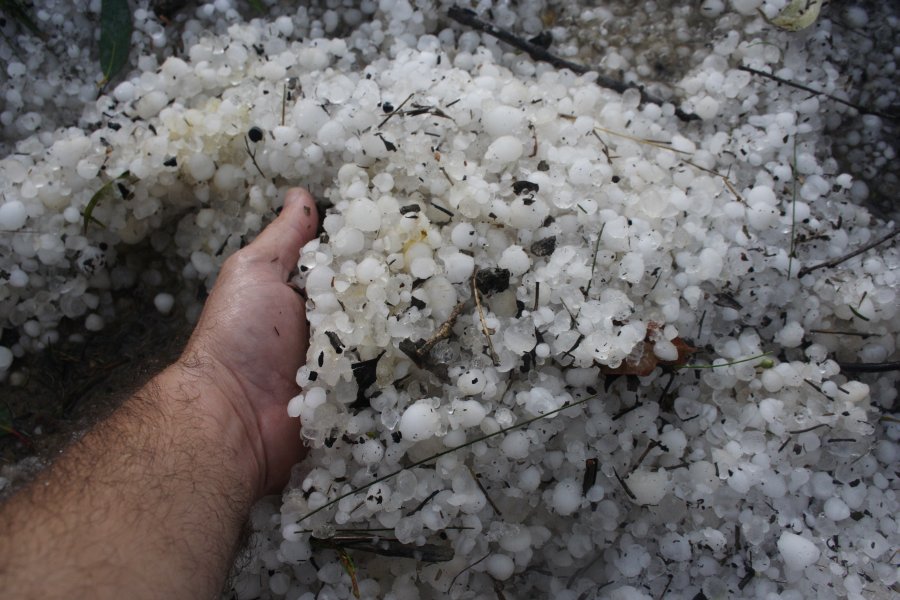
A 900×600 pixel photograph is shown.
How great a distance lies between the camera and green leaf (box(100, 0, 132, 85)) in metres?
2.09

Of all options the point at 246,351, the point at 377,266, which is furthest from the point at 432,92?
the point at 246,351

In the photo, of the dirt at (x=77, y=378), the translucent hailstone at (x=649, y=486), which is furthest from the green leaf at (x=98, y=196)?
the translucent hailstone at (x=649, y=486)

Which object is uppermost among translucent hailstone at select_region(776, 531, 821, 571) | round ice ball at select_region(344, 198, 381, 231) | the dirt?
round ice ball at select_region(344, 198, 381, 231)

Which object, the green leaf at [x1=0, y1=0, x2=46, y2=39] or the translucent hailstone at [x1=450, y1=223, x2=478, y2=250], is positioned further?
the green leaf at [x1=0, y1=0, x2=46, y2=39]

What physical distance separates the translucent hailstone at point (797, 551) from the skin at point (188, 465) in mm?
1136

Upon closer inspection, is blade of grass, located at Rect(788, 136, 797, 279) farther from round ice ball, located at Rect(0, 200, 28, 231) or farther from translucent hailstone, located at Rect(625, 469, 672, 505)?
round ice ball, located at Rect(0, 200, 28, 231)

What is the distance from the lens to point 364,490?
145 centimetres

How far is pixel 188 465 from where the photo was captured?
1437 mm

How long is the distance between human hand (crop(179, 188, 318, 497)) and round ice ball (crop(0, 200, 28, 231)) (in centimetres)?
57

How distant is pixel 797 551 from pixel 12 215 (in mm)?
2054

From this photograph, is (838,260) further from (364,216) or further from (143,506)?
(143,506)

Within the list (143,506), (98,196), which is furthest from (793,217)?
(98,196)

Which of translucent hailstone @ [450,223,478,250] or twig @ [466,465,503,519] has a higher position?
translucent hailstone @ [450,223,478,250]

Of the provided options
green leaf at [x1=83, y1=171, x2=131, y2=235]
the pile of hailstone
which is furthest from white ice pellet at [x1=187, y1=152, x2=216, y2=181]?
green leaf at [x1=83, y1=171, x2=131, y2=235]
